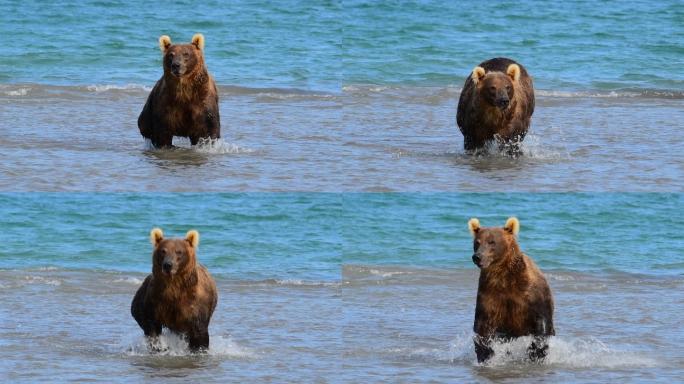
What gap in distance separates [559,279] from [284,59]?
9193 millimetres

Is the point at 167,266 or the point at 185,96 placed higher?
the point at 185,96

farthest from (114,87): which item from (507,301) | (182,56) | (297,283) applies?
(507,301)

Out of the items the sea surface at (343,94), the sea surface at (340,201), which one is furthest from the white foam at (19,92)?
the sea surface at (340,201)

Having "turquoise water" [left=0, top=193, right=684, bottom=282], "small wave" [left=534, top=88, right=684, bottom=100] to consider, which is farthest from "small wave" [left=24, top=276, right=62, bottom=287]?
"small wave" [left=534, top=88, right=684, bottom=100]

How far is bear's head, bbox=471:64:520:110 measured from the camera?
49.4 ft

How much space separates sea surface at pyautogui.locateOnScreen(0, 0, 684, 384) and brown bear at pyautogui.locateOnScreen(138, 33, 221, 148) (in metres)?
0.35

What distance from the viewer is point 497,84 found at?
49.5 feet

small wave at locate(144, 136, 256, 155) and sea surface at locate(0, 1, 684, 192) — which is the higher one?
small wave at locate(144, 136, 256, 155)

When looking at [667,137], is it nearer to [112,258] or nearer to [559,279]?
[559,279]

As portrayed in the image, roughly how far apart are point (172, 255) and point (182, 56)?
2.85 metres

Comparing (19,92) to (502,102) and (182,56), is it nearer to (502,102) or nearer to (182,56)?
(182,56)

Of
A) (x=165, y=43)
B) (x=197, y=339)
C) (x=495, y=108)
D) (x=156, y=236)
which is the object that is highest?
(x=165, y=43)

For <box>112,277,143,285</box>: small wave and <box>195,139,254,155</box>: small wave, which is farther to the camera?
<box>112,277,143,285</box>: small wave

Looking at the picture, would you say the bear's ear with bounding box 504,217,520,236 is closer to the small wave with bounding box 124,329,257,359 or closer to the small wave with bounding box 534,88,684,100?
the small wave with bounding box 124,329,257,359
